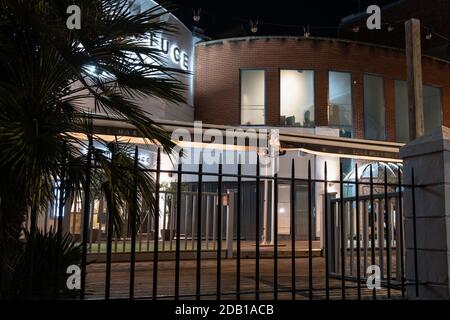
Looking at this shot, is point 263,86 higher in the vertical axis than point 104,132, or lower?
higher

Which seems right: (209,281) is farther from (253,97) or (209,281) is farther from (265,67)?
(265,67)

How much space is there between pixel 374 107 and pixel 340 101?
5.60 feet

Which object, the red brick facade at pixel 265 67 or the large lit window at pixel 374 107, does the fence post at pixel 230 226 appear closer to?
the red brick facade at pixel 265 67

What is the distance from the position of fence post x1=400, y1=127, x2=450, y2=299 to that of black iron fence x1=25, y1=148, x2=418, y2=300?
0.50 ft

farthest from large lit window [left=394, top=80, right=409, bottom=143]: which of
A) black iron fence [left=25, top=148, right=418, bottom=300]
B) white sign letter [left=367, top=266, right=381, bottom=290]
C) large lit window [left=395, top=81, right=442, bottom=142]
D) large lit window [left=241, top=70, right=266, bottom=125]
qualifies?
white sign letter [left=367, top=266, right=381, bottom=290]

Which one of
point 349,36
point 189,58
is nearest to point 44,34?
point 189,58

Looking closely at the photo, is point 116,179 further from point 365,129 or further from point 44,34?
point 365,129

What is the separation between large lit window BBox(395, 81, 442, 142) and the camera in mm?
21922

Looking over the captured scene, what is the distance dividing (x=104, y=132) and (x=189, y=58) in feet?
30.1

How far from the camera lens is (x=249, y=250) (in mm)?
12344

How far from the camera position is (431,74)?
2267 cm

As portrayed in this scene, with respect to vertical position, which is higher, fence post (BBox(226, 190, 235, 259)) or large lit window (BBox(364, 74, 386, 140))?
large lit window (BBox(364, 74, 386, 140))

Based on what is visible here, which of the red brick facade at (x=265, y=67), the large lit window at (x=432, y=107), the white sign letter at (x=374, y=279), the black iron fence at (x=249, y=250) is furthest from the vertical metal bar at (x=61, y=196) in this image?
the large lit window at (x=432, y=107)

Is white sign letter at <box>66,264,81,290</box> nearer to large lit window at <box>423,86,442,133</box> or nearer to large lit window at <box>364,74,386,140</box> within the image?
large lit window at <box>364,74,386,140</box>
